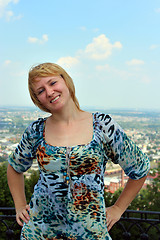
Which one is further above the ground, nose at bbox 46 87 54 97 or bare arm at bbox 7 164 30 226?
nose at bbox 46 87 54 97

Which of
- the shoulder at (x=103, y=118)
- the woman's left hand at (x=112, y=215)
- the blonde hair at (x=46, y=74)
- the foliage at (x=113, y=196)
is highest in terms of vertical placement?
the blonde hair at (x=46, y=74)

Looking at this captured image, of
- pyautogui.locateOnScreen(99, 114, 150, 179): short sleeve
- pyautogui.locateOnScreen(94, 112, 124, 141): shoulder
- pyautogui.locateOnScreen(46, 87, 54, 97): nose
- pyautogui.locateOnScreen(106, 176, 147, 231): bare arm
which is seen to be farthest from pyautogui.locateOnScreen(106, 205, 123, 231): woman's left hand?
pyautogui.locateOnScreen(46, 87, 54, 97): nose

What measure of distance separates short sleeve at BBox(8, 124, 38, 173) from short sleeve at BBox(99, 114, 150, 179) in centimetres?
40

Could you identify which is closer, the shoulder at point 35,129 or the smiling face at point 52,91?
the smiling face at point 52,91

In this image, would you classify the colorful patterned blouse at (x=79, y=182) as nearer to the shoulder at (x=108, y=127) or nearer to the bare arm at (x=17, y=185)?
the shoulder at (x=108, y=127)

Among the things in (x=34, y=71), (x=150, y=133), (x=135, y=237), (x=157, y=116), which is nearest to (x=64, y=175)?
(x=34, y=71)

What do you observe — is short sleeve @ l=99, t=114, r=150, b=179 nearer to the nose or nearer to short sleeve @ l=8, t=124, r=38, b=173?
the nose

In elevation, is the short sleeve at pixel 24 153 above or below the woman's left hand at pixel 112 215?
above

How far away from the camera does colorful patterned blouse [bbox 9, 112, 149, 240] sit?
3.76 feet

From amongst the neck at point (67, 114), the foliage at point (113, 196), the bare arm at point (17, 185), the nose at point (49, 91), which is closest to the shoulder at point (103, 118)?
the neck at point (67, 114)

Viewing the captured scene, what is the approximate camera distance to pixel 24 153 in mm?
1353

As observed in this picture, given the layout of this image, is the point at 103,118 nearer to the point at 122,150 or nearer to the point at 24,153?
the point at 122,150

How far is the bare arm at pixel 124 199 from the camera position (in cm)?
129

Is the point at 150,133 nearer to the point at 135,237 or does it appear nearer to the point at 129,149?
the point at 135,237
